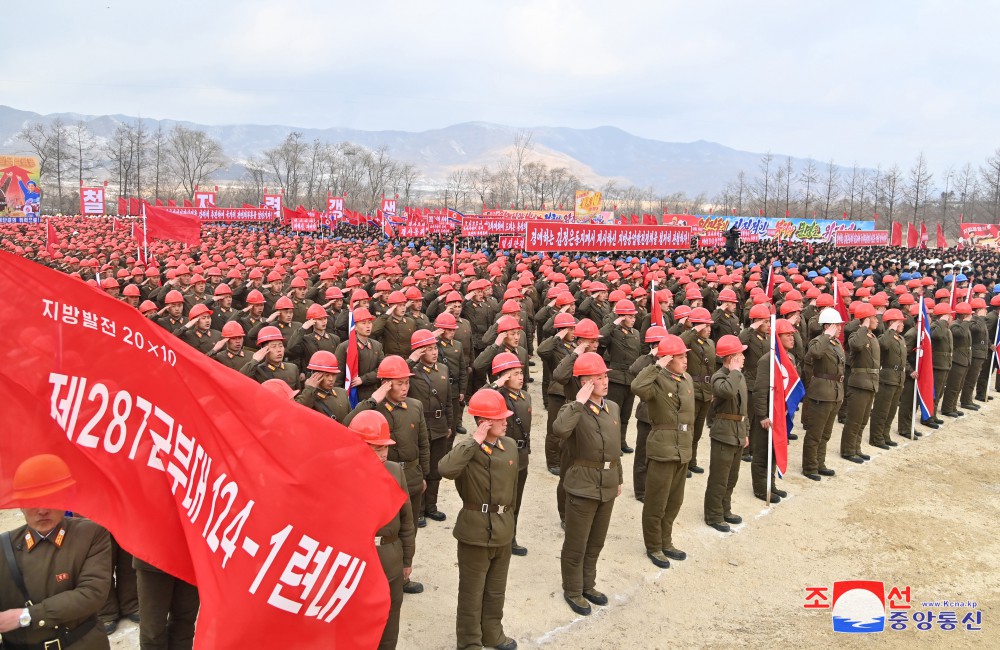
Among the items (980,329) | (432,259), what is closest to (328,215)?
(432,259)

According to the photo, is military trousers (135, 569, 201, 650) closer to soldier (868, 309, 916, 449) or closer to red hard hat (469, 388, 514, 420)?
red hard hat (469, 388, 514, 420)

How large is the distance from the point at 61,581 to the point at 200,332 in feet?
17.0

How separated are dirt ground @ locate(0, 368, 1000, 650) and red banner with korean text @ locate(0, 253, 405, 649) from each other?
2532 mm

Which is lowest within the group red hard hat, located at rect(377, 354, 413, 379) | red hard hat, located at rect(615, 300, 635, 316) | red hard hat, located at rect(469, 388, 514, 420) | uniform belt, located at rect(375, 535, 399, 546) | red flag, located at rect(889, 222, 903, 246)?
uniform belt, located at rect(375, 535, 399, 546)

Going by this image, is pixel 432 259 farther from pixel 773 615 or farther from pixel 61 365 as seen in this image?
pixel 61 365

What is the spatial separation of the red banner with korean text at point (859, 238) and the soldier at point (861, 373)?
31084 millimetres

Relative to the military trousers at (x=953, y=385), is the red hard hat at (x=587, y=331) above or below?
above

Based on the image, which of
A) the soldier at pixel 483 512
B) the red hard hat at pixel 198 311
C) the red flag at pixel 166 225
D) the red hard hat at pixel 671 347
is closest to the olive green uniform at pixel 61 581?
the soldier at pixel 483 512

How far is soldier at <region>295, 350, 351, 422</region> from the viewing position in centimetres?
554

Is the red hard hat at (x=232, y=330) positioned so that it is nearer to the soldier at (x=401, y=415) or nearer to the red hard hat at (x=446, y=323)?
the red hard hat at (x=446, y=323)

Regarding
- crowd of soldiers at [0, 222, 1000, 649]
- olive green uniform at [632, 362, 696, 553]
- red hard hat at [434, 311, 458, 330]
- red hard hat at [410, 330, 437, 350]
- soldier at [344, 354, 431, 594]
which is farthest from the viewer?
red hard hat at [434, 311, 458, 330]

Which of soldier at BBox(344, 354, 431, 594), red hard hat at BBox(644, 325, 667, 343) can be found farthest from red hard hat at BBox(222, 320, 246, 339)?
red hard hat at BBox(644, 325, 667, 343)

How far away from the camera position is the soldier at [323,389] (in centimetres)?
554

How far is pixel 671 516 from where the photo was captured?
6.31 meters
